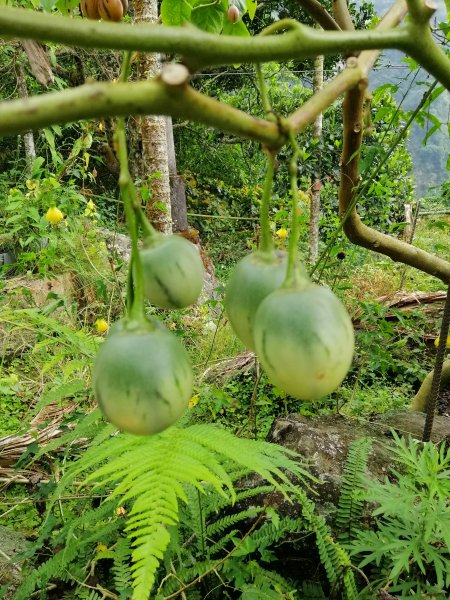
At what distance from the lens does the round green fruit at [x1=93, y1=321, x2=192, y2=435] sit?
558mm

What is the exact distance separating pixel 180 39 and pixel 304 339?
0.29 m

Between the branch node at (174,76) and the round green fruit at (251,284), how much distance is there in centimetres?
24

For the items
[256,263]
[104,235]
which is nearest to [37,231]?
[104,235]

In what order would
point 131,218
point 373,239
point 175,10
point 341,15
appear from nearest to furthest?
point 131,218 < point 175,10 < point 341,15 < point 373,239

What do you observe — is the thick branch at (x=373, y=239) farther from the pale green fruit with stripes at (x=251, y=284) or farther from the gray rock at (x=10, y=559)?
the gray rock at (x=10, y=559)

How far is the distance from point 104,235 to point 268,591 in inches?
192

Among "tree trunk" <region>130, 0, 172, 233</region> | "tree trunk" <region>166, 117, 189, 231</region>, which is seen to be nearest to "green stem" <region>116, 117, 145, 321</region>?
"tree trunk" <region>130, 0, 172, 233</region>

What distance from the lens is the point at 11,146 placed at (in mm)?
8180

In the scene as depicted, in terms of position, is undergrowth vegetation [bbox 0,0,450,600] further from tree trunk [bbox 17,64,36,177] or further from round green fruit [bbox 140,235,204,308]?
tree trunk [bbox 17,64,36,177]

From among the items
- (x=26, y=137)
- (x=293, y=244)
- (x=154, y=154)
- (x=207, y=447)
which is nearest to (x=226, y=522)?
(x=207, y=447)

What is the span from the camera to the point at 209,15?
4.23 feet

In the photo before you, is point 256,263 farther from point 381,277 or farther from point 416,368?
point 381,277

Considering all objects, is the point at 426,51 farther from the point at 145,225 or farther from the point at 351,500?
the point at 351,500

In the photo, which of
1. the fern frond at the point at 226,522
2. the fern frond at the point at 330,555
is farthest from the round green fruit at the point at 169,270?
the fern frond at the point at 226,522
